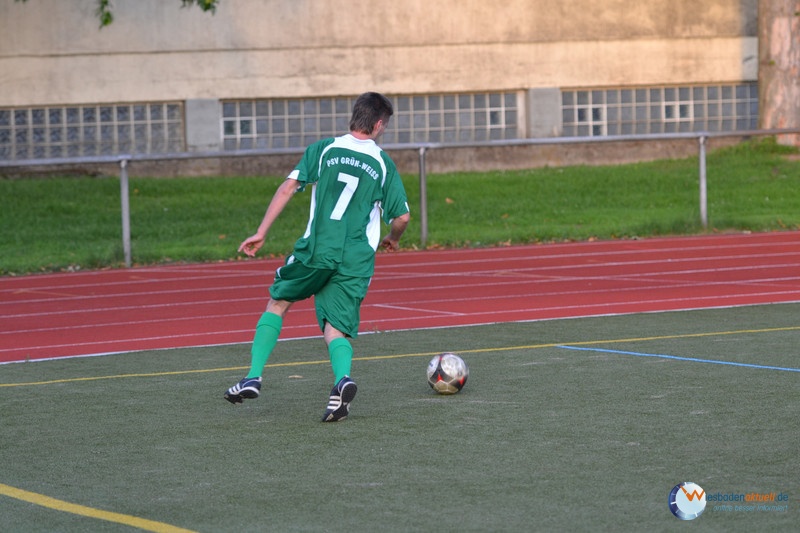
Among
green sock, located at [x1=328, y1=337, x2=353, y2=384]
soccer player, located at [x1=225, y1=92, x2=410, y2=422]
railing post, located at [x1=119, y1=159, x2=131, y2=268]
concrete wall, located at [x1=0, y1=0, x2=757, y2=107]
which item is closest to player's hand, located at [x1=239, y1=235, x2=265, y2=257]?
soccer player, located at [x1=225, y1=92, x2=410, y2=422]

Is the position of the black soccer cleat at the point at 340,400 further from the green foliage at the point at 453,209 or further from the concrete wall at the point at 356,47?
the concrete wall at the point at 356,47

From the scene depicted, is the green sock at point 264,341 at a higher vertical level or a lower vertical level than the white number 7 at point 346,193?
lower

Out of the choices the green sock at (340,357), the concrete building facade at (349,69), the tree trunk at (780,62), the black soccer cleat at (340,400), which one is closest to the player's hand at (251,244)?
the green sock at (340,357)

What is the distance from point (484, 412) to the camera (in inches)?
305

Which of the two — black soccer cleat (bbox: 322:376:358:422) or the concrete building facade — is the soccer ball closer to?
black soccer cleat (bbox: 322:376:358:422)

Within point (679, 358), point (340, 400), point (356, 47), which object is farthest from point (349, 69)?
point (340, 400)

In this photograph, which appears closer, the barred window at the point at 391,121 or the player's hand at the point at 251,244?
the player's hand at the point at 251,244

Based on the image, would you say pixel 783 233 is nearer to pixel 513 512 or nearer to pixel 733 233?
pixel 733 233

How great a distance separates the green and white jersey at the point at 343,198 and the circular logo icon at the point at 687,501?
2.68 metres

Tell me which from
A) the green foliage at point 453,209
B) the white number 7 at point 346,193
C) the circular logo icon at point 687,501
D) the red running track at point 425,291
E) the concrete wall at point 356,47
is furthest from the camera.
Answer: the concrete wall at point 356,47

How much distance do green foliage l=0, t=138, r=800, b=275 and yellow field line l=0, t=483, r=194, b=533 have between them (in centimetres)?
1279

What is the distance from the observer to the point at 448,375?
8.34 m

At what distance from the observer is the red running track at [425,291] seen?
12.5 m

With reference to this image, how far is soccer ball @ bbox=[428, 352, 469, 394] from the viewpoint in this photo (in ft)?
27.4
